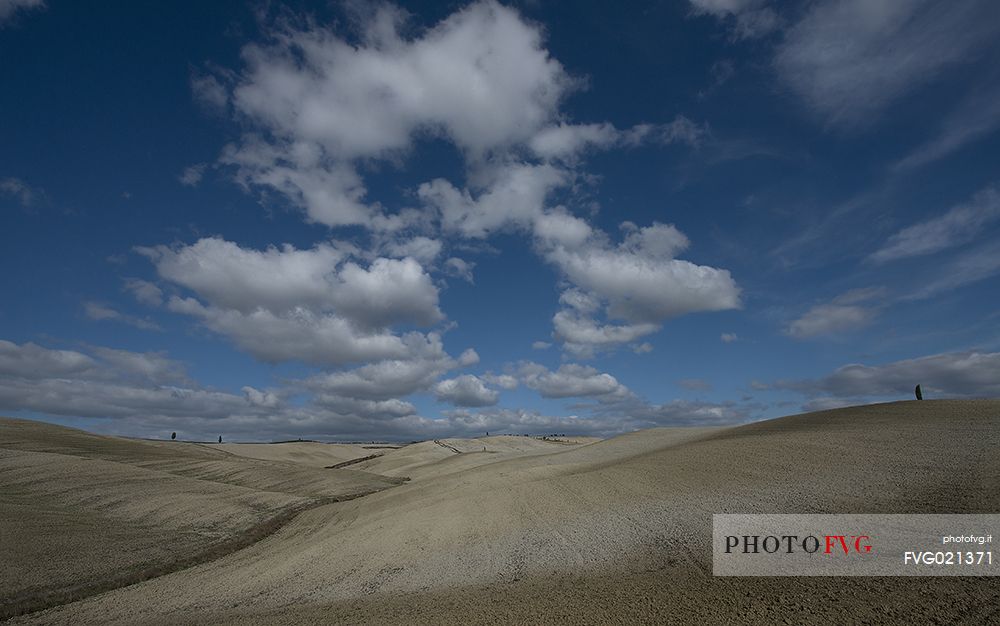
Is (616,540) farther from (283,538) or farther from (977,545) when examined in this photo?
(283,538)

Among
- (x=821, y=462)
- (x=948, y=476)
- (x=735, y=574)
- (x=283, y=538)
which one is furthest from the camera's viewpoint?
(x=283, y=538)

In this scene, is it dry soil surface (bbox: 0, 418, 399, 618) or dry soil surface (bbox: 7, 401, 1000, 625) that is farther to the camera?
dry soil surface (bbox: 0, 418, 399, 618)

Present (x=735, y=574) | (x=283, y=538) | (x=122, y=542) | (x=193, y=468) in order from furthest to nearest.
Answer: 1. (x=193, y=468)
2. (x=283, y=538)
3. (x=122, y=542)
4. (x=735, y=574)

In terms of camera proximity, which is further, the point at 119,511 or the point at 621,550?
the point at 119,511

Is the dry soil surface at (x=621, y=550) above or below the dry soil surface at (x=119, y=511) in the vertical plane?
above

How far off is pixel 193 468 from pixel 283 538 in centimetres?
2790

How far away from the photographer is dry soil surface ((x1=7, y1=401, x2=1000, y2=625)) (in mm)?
10500

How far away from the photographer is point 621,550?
14.7 m

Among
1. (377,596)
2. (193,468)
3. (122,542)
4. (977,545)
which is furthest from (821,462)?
(193,468)

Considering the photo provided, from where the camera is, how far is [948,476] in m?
15.2

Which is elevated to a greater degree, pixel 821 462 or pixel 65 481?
pixel 821 462

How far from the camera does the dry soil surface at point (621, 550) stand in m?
10.5

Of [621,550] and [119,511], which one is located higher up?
[621,550]

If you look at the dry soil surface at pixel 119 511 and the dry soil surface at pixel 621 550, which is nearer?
the dry soil surface at pixel 621 550
